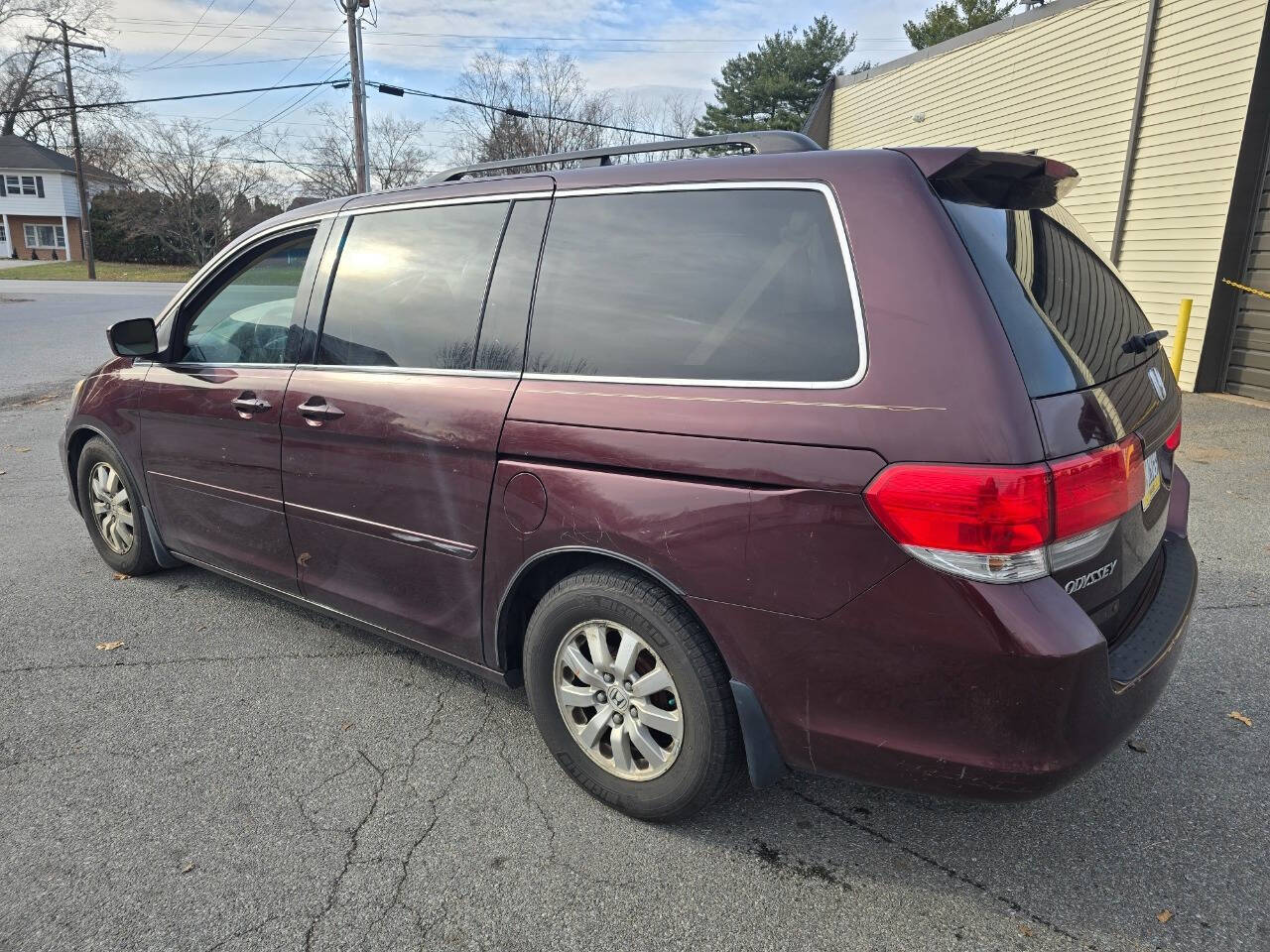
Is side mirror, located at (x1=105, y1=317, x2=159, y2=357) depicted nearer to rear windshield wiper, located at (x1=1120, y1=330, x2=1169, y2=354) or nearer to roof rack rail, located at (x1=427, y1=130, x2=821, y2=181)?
roof rack rail, located at (x1=427, y1=130, x2=821, y2=181)

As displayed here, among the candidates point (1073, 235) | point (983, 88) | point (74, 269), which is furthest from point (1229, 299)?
point (74, 269)

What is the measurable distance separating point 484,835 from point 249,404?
1920mm

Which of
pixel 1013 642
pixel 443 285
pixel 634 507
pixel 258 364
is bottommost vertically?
pixel 1013 642

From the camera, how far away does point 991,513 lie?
185 centimetres

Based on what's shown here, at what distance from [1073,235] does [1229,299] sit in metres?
8.78

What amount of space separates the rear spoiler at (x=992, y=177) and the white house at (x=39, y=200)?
6427cm

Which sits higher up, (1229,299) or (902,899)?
(1229,299)

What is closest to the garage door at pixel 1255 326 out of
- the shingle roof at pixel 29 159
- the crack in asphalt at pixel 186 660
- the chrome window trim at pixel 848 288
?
the chrome window trim at pixel 848 288

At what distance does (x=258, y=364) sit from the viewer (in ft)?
11.4

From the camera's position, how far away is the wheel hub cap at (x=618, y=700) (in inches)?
94.8

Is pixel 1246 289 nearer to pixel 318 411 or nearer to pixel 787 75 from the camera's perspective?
pixel 318 411

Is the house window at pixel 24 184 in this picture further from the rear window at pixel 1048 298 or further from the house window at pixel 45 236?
the rear window at pixel 1048 298

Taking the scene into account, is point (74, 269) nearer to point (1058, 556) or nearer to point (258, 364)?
point (258, 364)

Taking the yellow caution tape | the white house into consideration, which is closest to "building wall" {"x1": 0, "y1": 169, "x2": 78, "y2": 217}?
the white house
